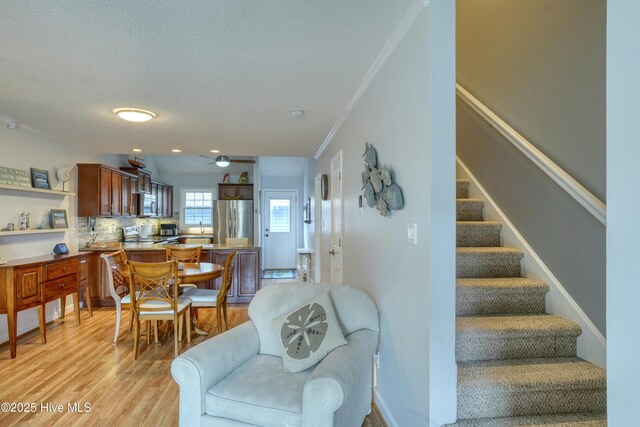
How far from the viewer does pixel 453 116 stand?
60.2 inches

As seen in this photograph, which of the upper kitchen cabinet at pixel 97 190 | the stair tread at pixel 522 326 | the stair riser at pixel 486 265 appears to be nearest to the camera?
the stair tread at pixel 522 326

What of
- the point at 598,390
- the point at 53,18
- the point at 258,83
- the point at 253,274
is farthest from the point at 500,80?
the point at 253,274

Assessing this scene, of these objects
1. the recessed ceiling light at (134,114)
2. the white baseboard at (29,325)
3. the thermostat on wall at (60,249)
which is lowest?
the white baseboard at (29,325)

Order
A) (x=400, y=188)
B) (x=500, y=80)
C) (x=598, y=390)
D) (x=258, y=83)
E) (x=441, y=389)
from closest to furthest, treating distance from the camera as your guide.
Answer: (x=441, y=389)
(x=598, y=390)
(x=400, y=188)
(x=258, y=83)
(x=500, y=80)

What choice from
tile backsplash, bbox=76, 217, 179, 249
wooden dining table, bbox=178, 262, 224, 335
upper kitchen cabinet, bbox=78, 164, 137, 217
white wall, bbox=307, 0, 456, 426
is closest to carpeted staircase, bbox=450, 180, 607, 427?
white wall, bbox=307, 0, 456, 426

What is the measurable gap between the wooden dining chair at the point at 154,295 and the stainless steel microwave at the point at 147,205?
3647mm

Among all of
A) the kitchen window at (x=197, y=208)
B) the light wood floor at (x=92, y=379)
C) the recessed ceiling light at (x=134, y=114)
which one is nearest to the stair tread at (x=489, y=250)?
the light wood floor at (x=92, y=379)

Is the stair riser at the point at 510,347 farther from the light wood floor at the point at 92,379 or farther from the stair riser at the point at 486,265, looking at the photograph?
the light wood floor at the point at 92,379

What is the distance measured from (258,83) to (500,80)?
6.70 ft

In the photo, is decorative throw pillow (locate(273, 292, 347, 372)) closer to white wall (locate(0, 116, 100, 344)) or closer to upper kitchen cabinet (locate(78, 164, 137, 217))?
white wall (locate(0, 116, 100, 344))

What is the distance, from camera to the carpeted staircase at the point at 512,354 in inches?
66.6

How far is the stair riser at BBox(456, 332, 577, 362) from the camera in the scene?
195cm

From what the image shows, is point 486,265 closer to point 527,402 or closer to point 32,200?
point 527,402

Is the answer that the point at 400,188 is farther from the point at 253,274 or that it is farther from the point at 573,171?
the point at 253,274
